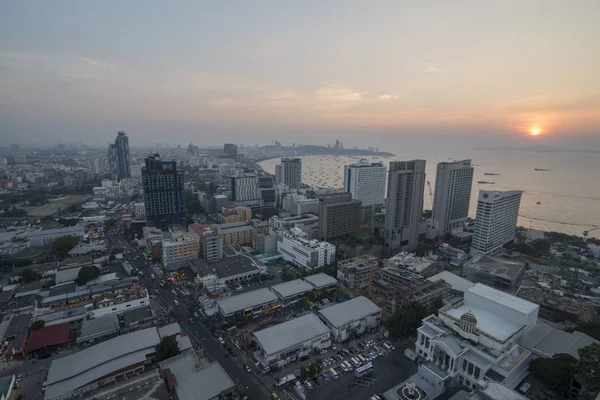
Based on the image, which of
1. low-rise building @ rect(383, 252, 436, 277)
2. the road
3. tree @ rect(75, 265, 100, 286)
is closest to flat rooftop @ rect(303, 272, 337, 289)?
low-rise building @ rect(383, 252, 436, 277)

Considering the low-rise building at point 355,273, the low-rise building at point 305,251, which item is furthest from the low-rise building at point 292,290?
the low-rise building at point 305,251

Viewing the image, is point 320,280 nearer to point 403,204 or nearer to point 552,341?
point 403,204

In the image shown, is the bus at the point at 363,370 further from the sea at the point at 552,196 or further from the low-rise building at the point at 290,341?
the sea at the point at 552,196

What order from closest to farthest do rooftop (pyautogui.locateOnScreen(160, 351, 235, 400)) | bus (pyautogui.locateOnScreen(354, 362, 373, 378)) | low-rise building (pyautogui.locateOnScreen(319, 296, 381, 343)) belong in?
rooftop (pyautogui.locateOnScreen(160, 351, 235, 400))
bus (pyautogui.locateOnScreen(354, 362, 373, 378))
low-rise building (pyautogui.locateOnScreen(319, 296, 381, 343))

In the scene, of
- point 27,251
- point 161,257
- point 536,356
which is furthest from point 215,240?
point 536,356

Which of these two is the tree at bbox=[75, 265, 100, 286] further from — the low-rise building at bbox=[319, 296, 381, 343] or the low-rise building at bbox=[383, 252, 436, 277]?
the low-rise building at bbox=[383, 252, 436, 277]

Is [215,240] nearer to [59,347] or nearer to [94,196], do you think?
[59,347]
